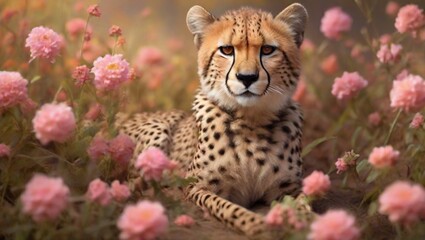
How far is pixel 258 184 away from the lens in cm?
337

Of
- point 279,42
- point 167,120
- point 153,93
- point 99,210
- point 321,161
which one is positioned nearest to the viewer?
point 99,210

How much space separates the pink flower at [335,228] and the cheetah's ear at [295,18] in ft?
4.50

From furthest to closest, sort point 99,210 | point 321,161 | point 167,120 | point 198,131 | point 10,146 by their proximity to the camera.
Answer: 1. point 321,161
2. point 167,120
3. point 198,131
4. point 10,146
5. point 99,210

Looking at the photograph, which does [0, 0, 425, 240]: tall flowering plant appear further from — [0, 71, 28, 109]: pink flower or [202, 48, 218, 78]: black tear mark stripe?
[202, 48, 218, 78]: black tear mark stripe

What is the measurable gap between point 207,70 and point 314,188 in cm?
95

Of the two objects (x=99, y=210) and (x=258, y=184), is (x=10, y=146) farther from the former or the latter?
(x=258, y=184)

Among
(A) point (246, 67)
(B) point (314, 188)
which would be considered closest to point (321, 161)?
(A) point (246, 67)

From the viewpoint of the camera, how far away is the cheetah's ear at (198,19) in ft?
11.5

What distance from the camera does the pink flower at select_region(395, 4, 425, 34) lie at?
3732 mm

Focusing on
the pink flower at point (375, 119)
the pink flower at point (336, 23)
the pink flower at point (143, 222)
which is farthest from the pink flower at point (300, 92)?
the pink flower at point (143, 222)

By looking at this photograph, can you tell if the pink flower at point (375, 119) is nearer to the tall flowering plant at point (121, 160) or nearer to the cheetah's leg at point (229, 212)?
the tall flowering plant at point (121, 160)

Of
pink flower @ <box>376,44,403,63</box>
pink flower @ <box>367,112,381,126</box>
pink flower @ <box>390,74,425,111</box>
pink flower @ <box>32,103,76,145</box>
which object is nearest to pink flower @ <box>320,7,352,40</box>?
pink flower @ <box>376,44,403,63</box>

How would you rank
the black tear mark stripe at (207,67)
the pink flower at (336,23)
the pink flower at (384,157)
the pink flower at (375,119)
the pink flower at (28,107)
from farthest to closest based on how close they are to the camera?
the pink flower at (336,23), the pink flower at (375,119), the black tear mark stripe at (207,67), the pink flower at (28,107), the pink flower at (384,157)

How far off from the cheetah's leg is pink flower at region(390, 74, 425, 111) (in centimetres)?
64
